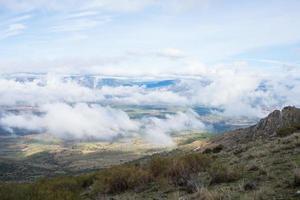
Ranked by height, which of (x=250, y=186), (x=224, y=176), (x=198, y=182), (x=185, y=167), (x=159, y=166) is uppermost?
(x=250, y=186)

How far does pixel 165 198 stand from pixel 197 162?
6849 millimetres

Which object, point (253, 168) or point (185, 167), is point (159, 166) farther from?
point (253, 168)

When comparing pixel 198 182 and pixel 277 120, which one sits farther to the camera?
pixel 277 120

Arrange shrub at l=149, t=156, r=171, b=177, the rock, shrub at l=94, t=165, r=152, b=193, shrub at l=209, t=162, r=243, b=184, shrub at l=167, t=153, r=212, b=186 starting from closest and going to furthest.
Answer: the rock
shrub at l=209, t=162, r=243, b=184
shrub at l=167, t=153, r=212, b=186
shrub at l=94, t=165, r=152, b=193
shrub at l=149, t=156, r=171, b=177

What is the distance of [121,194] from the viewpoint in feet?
78.4

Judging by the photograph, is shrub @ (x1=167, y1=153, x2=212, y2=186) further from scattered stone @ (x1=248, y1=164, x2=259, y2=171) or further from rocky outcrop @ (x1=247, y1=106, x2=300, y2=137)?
rocky outcrop @ (x1=247, y1=106, x2=300, y2=137)

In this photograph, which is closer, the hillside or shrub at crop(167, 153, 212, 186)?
the hillside

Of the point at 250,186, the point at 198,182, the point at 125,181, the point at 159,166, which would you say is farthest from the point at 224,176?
the point at 125,181

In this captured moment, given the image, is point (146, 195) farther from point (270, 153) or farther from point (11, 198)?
point (270, 153)

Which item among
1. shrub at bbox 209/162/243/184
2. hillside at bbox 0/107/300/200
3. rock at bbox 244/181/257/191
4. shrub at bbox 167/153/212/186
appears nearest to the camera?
hillside at bbox 0/107/300/200

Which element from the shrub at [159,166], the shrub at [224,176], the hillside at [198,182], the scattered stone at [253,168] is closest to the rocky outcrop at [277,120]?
the hillside at [198,182]

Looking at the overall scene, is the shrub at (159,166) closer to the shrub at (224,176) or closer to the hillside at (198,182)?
the hillside at (198,182)

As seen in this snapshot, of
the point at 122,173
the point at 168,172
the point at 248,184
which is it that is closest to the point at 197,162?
the point at 168,172

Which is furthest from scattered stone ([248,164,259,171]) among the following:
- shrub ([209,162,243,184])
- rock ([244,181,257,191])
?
rock ([244,181,257,191])
